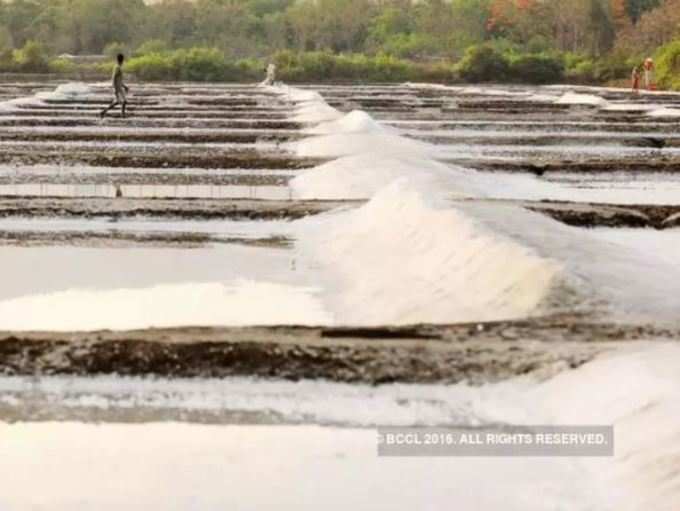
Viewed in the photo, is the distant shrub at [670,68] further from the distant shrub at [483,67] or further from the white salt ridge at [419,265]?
the white salt ridge at [419,265]

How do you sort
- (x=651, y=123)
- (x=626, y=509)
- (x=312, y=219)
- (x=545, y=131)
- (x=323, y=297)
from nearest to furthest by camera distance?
1. (x=626, y=509)
2. (x=323, y=297)
3. (x=312, y=219)
4. (x=545, y=131)
5. (x=651, y=123)

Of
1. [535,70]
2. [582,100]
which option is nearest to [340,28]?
[535,70]

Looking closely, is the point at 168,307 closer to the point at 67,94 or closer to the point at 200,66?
the point at 67,94

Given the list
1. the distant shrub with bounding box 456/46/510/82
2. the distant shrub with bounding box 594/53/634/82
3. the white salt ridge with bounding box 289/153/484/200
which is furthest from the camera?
the distant shrub with bounding box 456/46/510/82

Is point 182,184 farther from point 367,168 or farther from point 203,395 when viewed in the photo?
point 203,395

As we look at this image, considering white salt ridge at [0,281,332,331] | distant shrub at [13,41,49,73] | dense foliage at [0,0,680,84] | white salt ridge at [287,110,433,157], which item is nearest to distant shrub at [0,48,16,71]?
distant shrub at [13,41,49,73]

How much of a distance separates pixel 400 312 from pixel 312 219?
4.03ft

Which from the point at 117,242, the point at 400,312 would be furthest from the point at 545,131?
the point at 400,312

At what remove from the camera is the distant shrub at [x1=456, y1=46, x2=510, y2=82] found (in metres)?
28.9

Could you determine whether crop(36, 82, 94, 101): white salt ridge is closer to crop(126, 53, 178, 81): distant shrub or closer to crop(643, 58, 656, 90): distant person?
crop(643, 58, 656, 90): distant person

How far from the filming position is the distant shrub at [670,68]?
63.0ft

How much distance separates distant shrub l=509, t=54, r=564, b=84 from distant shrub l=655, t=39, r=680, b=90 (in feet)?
28.6

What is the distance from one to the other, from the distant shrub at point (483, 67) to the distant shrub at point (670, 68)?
883 cm

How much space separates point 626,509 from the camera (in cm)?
131
